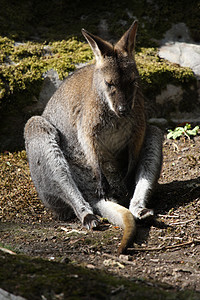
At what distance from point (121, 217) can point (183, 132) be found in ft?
11.0

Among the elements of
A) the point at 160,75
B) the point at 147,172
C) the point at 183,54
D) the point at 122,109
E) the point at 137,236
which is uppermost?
the point at 183,54

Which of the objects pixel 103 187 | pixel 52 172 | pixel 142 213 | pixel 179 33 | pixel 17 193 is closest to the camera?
pixel 142 213

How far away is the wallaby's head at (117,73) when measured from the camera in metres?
4.63

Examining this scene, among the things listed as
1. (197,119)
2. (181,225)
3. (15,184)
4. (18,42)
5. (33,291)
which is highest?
(18,42)

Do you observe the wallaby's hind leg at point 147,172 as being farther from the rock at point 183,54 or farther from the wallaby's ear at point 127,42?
the rock at point 183,54

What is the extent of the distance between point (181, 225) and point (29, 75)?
4610 millimetres

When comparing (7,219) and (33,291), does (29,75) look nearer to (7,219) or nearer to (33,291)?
(7,219)

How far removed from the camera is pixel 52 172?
5328 mm

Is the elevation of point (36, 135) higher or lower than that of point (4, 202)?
higher

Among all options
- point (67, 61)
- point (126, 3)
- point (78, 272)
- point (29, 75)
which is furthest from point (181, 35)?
point (78, 272)

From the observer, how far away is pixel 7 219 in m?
5.41

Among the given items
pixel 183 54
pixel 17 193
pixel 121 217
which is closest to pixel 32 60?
pixel 17 193

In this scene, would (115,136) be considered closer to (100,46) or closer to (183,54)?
(100,46)

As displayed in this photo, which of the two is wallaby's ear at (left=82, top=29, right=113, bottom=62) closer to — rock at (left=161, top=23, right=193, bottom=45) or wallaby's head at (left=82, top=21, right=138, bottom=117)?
wallaby's head at (left=82, top=21, right=138, bottom=117)
